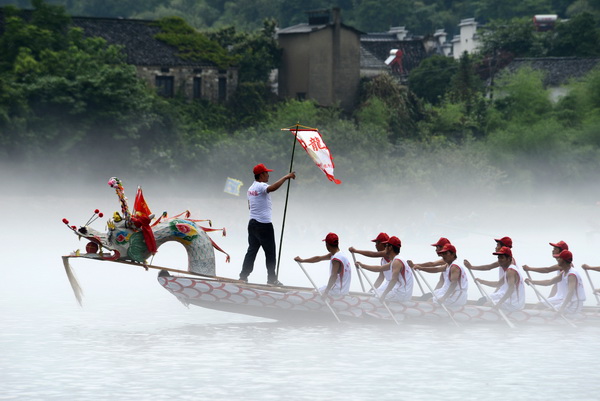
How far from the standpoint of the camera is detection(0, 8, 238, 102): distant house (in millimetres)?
50094

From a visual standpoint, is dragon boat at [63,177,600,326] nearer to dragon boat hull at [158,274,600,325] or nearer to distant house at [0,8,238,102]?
dragon boat hull at [158,274,600,325]

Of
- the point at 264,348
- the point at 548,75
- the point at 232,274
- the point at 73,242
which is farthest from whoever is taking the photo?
the point at 548,75

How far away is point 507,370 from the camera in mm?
16812

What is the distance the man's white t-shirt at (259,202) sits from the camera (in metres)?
18.4

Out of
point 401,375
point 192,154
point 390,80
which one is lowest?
point 401,375

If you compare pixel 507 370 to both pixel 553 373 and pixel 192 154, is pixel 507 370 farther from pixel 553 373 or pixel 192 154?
pixel 192 154

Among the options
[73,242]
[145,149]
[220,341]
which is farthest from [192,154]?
[220,341]

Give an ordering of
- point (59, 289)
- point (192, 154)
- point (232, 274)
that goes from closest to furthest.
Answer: point (59, 289), point (232, 274), point (192, 154)

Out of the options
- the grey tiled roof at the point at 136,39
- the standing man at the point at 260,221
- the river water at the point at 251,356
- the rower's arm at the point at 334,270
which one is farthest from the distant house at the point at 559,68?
the standing man at the point at 260,221

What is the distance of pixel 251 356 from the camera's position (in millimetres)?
17500

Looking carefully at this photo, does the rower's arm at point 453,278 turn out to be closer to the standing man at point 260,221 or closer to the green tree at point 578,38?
the standing man at point 260,221

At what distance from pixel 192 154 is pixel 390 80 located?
13.9 m

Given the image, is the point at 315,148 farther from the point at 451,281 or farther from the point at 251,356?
the point at 251,356

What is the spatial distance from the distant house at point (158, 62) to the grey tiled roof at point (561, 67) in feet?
68.9
